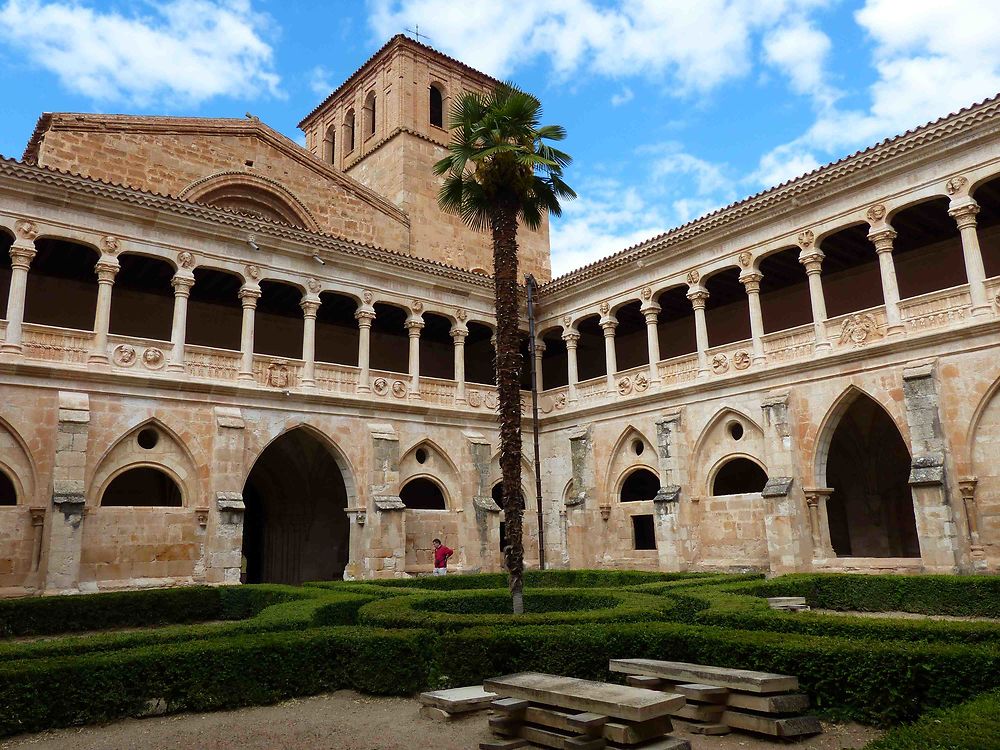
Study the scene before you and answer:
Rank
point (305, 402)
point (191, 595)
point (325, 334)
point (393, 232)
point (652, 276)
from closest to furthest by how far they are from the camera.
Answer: point (191, 595) < point (305, 402) < point (652, 276) < point (325, 334) < point (393, 232)

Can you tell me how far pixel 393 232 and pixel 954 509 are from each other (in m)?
21.0

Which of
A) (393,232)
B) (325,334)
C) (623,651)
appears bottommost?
(623,651)

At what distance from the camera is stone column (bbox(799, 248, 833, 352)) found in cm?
1827

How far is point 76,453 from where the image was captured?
53.6 ft

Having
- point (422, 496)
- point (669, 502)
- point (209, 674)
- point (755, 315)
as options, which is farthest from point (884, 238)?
point (422, 496)

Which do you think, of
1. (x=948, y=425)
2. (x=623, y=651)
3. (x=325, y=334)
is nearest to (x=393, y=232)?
(x=325, y=334)

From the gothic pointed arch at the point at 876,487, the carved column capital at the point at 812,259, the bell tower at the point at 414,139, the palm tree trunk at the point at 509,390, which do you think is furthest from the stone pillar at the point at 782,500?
the bell tower at the point at 414,139

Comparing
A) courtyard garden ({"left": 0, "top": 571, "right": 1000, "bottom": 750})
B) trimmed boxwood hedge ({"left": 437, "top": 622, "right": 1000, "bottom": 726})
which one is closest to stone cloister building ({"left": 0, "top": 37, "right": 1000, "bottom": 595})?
courtyard garden ({"left": 0, "top": 571, "right": 1000, "bottom": 750})

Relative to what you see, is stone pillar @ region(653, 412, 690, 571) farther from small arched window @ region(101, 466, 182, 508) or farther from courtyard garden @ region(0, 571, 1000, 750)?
small arched window @ region(101, 466, 182, 508)

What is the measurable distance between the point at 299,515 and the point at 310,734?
18.0 m

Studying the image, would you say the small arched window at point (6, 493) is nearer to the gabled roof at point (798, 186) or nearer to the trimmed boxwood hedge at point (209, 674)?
the trimmed boxwood hedge at point (209, 674)

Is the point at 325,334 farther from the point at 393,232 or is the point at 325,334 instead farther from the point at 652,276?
the point at 652,276

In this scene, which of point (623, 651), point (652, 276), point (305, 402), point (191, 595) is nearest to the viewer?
point (623, 651)

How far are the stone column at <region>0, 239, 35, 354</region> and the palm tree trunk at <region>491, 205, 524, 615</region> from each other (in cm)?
1100
